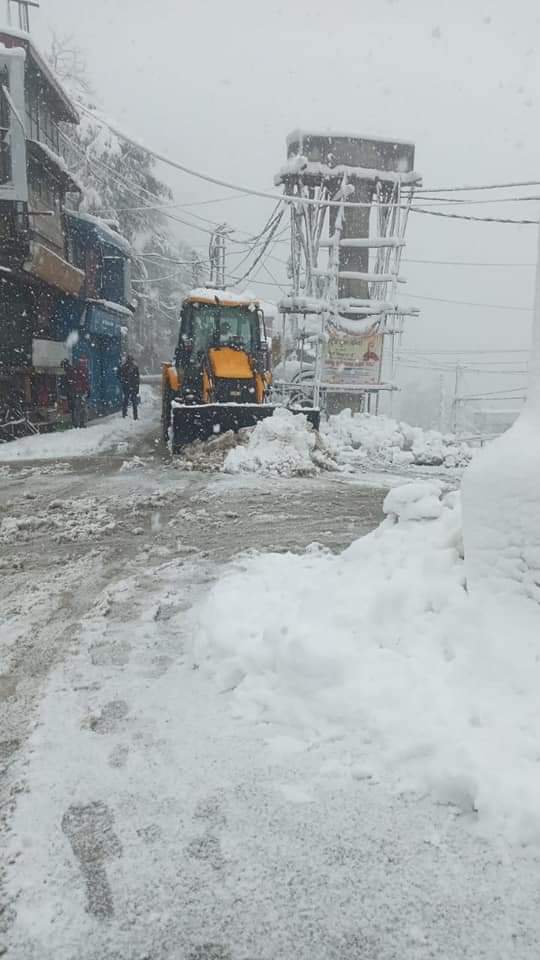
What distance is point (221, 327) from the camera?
13.7 m

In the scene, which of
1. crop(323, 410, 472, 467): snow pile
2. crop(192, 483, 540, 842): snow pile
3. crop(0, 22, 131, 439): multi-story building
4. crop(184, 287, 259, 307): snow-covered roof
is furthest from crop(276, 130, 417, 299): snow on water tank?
crop(192, 483, 540, 842): snow pile

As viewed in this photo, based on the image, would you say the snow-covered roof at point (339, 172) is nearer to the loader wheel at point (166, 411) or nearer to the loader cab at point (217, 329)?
the loader cab at point (217, 329)

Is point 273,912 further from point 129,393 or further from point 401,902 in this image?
point 129,393

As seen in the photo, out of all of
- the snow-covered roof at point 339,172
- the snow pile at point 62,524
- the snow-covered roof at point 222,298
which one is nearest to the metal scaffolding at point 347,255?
the snow-covered roof at point 339,172

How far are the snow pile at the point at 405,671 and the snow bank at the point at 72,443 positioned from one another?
9.68 m

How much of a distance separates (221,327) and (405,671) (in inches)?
451

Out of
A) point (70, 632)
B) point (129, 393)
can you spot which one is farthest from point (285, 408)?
point (70, 632)

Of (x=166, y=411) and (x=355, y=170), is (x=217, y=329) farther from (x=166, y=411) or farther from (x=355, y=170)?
(x=355, y=170)

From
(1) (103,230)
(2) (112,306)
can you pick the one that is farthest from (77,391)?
(1) (103,230)

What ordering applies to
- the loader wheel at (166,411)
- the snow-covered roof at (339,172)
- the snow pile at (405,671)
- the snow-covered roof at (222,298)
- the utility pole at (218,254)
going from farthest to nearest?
1. the utility pole at (218,254)
2. the snow-covered roof at (339,172)
3. the loader wheel at (166,411)
4. the snow-covered roof at (222,298)
5. the snow pile at (405,671)

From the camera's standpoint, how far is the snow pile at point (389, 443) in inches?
551

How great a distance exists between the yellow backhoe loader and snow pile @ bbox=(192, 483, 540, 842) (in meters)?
8.47

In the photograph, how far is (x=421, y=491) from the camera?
17.0ft

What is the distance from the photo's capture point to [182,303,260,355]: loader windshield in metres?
13.5
